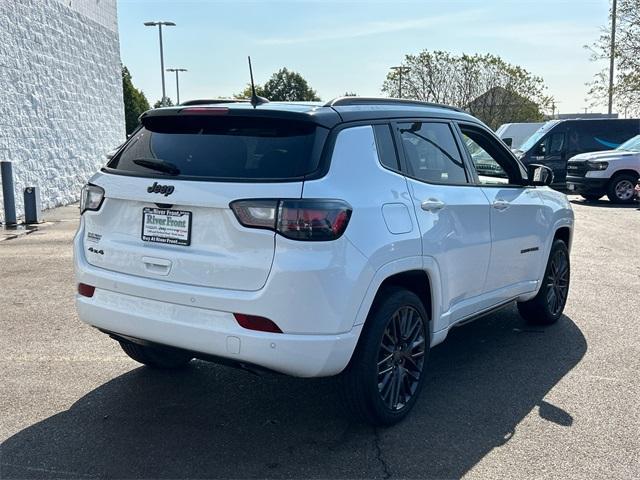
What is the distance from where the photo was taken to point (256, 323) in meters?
3.30

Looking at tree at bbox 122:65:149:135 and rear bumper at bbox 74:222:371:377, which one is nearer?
rear bumper at bbox 74:222:371:377

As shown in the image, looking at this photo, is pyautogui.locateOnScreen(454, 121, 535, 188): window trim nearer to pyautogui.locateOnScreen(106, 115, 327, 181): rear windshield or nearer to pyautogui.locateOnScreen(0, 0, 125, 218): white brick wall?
pyautogui.locateOnScreen(106, 115, 327, 181): rear windshield

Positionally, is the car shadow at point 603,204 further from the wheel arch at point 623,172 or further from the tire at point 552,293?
the tire at point 552,293

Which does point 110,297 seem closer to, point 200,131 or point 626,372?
point 200,131

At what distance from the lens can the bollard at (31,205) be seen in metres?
12.0

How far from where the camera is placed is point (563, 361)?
16.7 ft

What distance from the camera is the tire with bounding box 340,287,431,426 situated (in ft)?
11.9

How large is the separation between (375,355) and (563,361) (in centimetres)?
217

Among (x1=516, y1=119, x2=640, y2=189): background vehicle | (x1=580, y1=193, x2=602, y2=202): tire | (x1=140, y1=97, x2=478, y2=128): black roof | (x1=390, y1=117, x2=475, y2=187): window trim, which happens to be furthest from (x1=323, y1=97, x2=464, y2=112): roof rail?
(x1=516, y1=119, x2=640, y2=189): background vehicle

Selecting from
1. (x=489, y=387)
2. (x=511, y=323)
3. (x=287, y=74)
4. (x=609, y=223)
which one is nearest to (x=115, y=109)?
(x=609, y=223)

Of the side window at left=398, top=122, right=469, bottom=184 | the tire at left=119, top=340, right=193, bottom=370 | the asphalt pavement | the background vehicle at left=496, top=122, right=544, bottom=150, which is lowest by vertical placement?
the asphalt pavement

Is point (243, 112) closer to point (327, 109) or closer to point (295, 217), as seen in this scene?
point (327, 109)

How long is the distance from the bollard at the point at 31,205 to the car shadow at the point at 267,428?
8477mm

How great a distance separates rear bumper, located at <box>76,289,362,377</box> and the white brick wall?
9.51m
